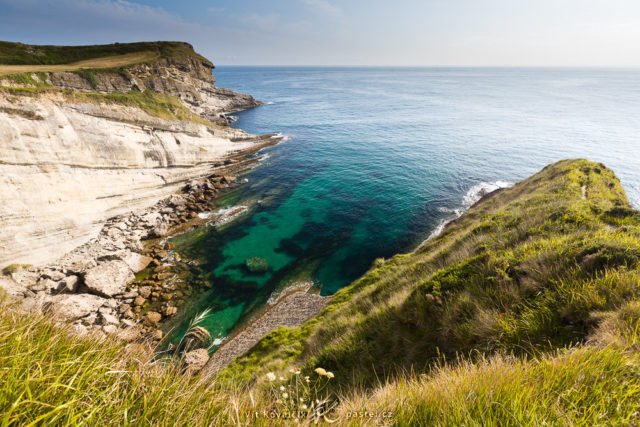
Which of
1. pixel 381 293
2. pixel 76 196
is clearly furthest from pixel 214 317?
pixel 76 196

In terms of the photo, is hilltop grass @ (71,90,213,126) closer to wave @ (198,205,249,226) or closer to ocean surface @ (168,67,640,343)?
ocean surface @ (168,67,640,343)

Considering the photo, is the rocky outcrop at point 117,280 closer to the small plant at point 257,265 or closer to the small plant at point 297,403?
the small plant at point 257,265

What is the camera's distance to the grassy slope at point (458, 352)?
2.32 metres

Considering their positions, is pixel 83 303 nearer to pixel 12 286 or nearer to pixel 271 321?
pixel 12 286

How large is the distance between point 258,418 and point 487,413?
231 cm

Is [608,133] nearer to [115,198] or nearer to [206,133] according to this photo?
[206,133]

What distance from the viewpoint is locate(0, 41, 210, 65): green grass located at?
4991cm

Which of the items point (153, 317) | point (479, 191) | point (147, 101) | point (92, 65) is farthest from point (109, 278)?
point (92, 65)

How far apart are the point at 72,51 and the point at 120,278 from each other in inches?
2967

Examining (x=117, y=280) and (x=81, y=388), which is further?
(x=117, y=280)

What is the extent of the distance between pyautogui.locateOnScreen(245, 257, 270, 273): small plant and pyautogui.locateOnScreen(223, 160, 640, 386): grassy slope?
11309 mm

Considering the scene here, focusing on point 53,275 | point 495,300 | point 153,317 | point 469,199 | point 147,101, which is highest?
point 147,101

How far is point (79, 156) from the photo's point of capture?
27312mm

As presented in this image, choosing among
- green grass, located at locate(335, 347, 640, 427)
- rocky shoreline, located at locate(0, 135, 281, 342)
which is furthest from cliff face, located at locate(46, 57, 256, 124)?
green grass, located at locate(335, 347, 640, 427)
